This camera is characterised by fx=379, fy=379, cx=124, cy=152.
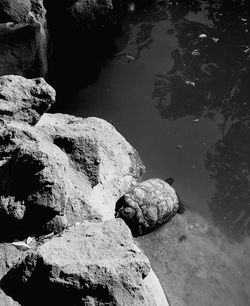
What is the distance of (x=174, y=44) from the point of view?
18.4 ft

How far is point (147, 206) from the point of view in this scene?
379 centimetres

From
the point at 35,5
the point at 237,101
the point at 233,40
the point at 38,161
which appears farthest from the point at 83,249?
the point at 233,40

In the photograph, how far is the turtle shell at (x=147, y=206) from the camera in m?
3.70

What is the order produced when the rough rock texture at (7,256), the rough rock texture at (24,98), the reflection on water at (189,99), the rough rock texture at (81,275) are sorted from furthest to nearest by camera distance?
the reflection on water at (189,99) → the rough rock texture at (24,98) → the rough rock texture at (7,256) → the rough rock texture at (81,275)

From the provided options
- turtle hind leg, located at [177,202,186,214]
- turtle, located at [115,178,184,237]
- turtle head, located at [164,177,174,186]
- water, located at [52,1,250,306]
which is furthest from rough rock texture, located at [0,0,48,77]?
turtle hind leg, located at [177,202,186,214]

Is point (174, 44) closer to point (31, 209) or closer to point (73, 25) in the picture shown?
point (73, 25)

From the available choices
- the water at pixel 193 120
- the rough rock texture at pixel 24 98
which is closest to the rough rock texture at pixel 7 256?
the rough rock texture at pixel 24 98

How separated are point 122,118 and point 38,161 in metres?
2.17

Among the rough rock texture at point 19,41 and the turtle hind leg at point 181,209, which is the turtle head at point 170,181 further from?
the rough rock texture at point 19,41

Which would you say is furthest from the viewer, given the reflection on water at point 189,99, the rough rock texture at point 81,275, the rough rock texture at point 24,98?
the reflection on water at point 189,99

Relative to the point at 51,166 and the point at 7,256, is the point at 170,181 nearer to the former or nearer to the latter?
the point at 51,166

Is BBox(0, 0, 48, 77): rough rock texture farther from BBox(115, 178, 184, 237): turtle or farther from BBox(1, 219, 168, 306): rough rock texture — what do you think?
BBox(1, 219, 168, 306): rough rock texture

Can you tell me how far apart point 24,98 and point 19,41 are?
123 centimetres

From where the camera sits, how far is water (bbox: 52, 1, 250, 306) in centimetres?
370
